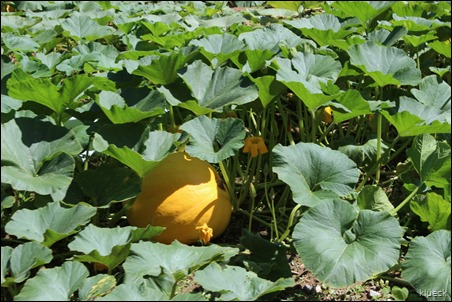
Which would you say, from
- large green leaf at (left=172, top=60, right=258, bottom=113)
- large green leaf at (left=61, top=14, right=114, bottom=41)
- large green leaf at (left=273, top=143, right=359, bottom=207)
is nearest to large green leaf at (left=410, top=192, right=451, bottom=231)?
large green leaf at (left=273, top=143, right=359, bottom=207)

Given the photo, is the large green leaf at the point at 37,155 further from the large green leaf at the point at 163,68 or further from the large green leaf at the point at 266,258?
the large green leaf at the point at 266,258

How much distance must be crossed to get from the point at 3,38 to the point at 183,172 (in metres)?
1.21

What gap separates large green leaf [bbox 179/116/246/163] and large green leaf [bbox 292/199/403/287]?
379 millimetres

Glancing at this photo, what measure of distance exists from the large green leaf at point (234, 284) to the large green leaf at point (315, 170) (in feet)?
1.20

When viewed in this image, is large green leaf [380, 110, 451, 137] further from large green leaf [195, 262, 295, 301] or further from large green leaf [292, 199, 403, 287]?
large green leaf [195, 262, 295, 301]

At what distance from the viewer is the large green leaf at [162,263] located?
2152 millimetres

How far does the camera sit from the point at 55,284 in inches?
81.9

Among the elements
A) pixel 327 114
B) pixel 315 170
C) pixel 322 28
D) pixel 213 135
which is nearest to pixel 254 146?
pixel 213 135

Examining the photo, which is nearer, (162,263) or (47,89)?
(162,263)

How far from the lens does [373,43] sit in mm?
3150

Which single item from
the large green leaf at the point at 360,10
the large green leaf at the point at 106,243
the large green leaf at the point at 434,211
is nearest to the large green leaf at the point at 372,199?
the large green leaf at the point at 434,211

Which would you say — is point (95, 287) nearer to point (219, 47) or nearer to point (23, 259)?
point (23, 259)

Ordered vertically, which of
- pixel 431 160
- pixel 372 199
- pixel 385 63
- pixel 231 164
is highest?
pixel 385 63

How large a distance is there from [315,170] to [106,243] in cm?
75
